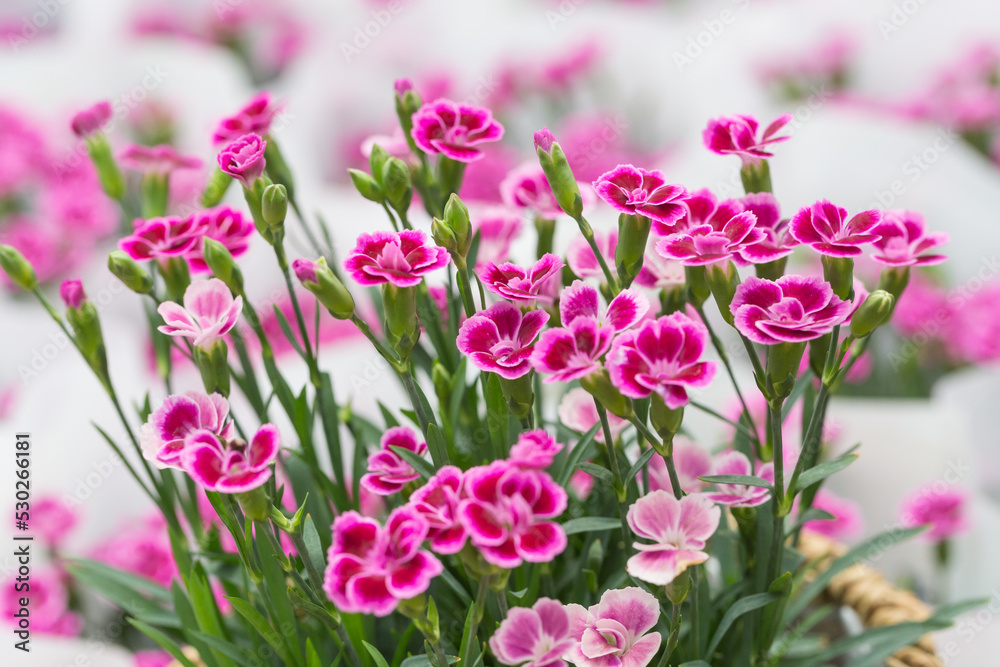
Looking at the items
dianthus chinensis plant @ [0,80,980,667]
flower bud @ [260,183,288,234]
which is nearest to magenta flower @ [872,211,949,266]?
dianthus chinensis plant @ [0,80,980,667]

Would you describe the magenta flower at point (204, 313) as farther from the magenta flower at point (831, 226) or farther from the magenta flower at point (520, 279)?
the magenta flower at point (831, 226)

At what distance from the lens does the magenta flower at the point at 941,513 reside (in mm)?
612

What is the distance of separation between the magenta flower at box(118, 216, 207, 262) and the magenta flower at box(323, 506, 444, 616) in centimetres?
14

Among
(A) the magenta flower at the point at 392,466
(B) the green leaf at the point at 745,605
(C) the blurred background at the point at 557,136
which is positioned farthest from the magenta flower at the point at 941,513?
(A) the magenta flower at the point at 392,466

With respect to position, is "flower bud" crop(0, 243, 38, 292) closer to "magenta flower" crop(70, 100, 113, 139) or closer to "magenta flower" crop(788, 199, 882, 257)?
"magenta flower" crop(70, 100, 113, 139)

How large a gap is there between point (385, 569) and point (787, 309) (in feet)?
0.45

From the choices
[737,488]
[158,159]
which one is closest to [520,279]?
[737,488]

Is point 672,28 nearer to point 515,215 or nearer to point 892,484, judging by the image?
point 892,484

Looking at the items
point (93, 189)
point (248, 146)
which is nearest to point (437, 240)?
point (248, 146)

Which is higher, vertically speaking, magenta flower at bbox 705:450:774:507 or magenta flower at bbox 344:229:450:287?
magenta flower at bbox 344:229:450:287

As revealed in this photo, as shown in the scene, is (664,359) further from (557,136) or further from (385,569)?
(557,136)

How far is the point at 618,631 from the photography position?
0.27 meters

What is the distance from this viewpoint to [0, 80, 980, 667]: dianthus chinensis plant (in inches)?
9.8

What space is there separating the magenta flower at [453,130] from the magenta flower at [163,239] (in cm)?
9
